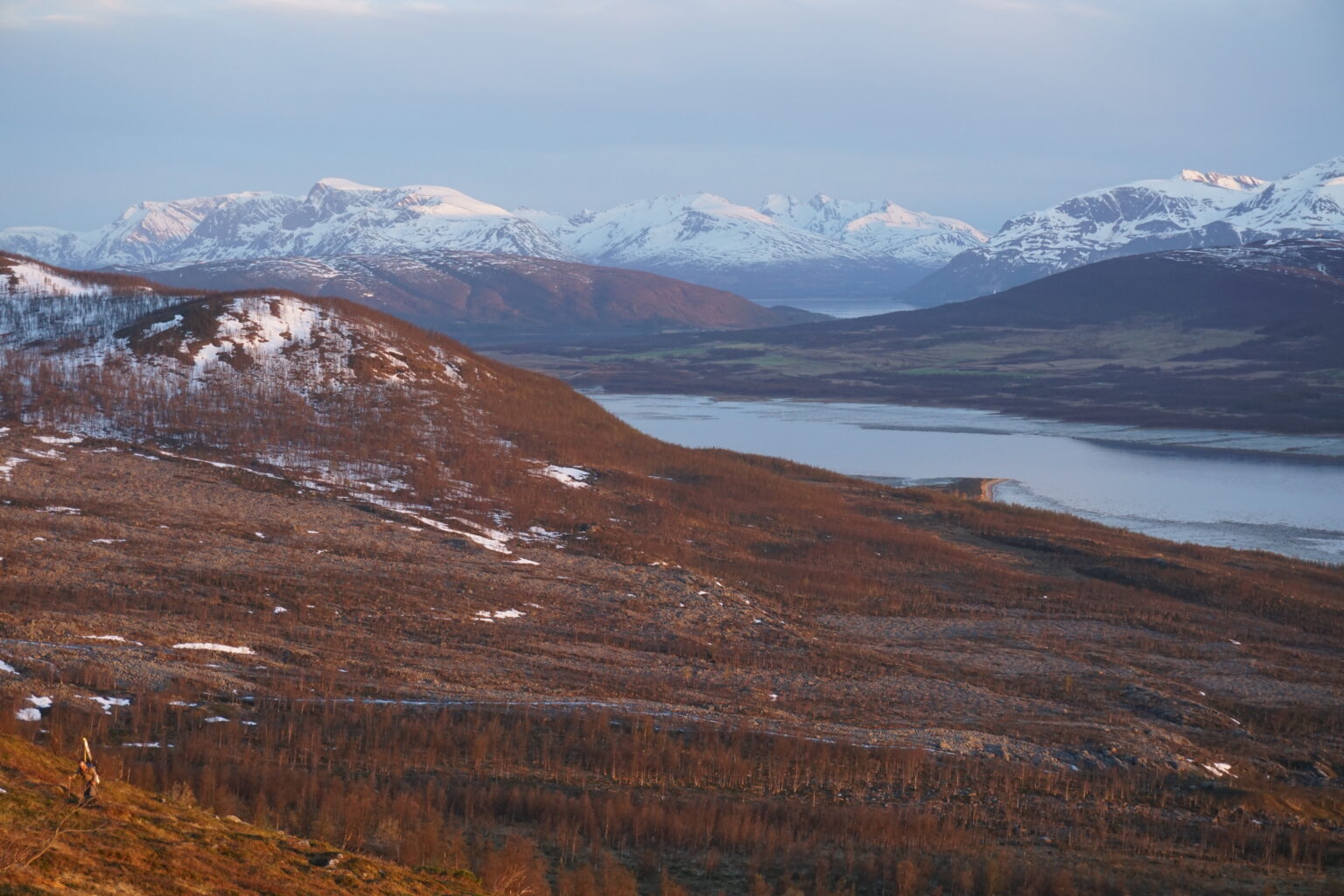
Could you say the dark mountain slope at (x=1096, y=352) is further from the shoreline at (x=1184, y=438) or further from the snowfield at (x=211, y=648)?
the snowfield at (x=211, y=648)

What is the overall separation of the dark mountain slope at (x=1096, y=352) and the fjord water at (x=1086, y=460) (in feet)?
31.2

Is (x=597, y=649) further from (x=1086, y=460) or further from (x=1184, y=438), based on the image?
(x=1184, y=438)

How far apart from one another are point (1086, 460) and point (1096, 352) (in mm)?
76734

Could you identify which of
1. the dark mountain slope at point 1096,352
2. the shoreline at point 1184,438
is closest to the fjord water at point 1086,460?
the shoreline at point 1184,438

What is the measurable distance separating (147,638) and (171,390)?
76.4 ft

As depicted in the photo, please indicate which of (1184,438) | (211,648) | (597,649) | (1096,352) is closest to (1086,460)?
(1184,438)

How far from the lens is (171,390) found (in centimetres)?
3812

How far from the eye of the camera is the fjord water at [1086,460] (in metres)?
48.0

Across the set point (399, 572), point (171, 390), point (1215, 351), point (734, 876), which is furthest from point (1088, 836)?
point (1215, 351)

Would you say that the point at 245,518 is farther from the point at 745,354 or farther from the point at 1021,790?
the point at 745,354

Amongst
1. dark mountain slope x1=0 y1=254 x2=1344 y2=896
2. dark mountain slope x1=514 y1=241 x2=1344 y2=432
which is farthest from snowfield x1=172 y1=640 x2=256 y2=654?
dark mountain slope x1=514 y1=241 x2=1344 y2=432

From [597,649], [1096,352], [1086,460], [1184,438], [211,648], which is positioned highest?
[1096,352]

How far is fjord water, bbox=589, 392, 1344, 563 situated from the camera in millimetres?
48031

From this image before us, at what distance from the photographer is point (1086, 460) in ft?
222
